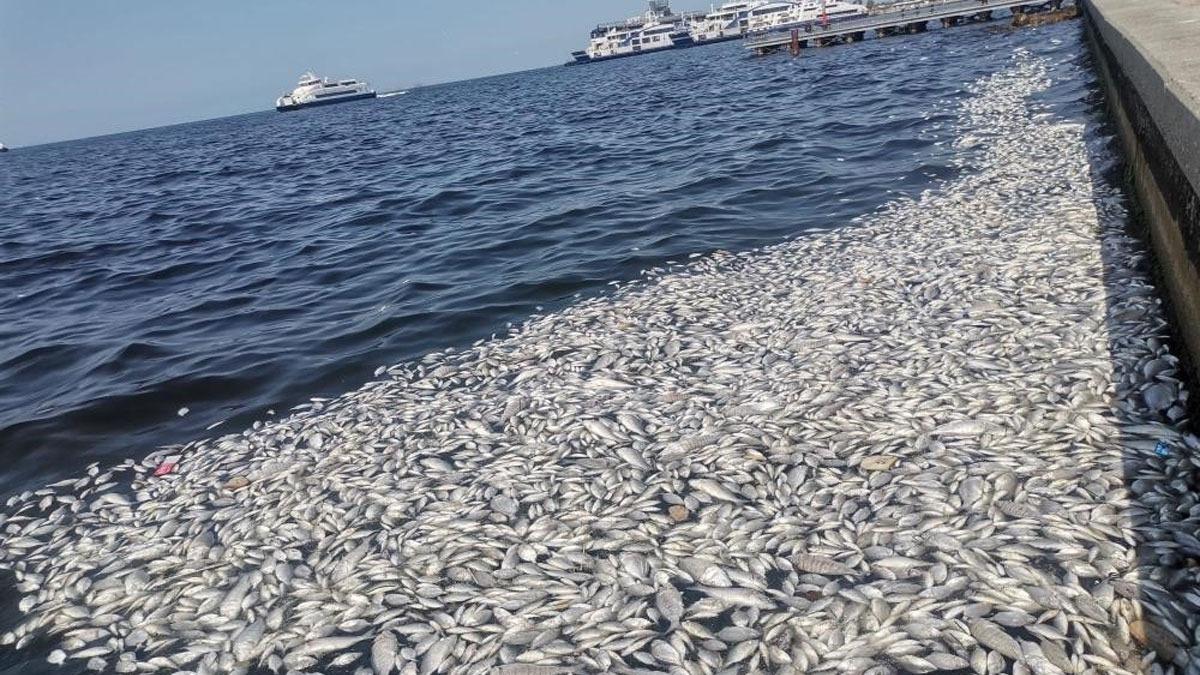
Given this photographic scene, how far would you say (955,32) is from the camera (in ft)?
176

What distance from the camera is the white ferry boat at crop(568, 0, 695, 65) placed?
5472 inches

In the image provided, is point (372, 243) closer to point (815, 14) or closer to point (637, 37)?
point (815, 14)

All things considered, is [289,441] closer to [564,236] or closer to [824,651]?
[824,651]

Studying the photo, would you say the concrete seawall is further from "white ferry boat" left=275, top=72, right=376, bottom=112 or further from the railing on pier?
"white ferry boat" left=275, top=72, right=376, bottom=112

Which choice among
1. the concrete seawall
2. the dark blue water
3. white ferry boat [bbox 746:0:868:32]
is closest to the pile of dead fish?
the concrete seawall

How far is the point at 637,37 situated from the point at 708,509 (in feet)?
488

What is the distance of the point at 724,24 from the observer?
138 meters

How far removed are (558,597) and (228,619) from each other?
2227 mm

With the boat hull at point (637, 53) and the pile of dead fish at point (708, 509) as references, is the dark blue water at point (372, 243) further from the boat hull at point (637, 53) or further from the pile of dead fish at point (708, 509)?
the boat hull at point (637, 53)

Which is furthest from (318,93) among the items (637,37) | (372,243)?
(372,243)

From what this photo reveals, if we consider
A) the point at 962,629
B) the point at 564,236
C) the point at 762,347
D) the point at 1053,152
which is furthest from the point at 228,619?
the point at 1053,152

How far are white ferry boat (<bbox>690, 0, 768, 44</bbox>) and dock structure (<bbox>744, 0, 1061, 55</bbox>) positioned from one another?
71024 mm

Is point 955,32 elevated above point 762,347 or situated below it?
above

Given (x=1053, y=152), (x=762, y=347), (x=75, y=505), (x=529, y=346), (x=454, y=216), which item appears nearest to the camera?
(x=75, y=505)
